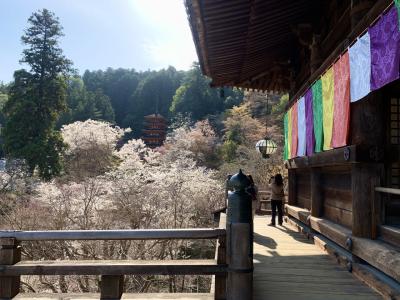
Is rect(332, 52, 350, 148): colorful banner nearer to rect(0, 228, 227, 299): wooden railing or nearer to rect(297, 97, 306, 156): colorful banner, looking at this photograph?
rect(297, 97, 306, 156): colorful banner

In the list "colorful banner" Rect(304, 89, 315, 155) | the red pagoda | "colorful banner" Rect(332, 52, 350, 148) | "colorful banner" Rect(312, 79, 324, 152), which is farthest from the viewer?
the red pagoda

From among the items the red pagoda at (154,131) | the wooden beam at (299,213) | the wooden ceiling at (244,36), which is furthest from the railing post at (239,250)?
the red pagoda at (154,131)

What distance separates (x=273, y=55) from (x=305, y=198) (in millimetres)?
3735

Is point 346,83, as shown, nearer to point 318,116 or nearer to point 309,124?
point 318,116

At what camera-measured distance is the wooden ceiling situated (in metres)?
5.46

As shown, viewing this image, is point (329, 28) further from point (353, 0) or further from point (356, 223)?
point (356, 223)

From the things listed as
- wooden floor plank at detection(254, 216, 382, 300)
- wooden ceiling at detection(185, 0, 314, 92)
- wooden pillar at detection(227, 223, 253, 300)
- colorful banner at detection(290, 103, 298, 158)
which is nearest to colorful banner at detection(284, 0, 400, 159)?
colorful banner at detection(290, 103, 298, 158)

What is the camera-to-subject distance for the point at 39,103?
92.6ft

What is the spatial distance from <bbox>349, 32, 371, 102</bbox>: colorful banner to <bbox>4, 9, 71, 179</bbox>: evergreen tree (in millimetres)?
25633

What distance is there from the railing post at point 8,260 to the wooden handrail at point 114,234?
6 cm

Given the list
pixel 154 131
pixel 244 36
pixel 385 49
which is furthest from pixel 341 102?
pixel 154 131

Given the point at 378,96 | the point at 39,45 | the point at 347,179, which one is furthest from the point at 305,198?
the point at 39,45

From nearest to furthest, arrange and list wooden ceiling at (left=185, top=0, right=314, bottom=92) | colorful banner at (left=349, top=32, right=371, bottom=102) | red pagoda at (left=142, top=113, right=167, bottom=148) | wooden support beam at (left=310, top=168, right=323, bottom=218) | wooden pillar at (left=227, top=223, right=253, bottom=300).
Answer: wooden pillar at (left=227, top=223, right=253, bottom=300) < colorful banner at (left=349, top=32, right=371, bottom=102) < wooden ceiling at (left=185, top=0, right=314, bottom=92) < wooden support beam at (left=310, top=168, right=323, bottom=218) < red pagoda at (left=142, top=113, right=167, bottom=148)

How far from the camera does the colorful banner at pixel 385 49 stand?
3.30 meters
